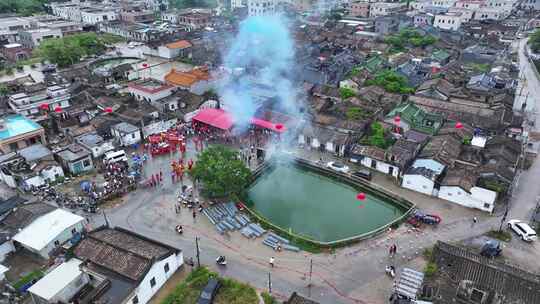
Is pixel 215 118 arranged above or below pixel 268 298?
above

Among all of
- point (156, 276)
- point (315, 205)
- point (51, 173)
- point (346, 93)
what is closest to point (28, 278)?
point (156, 276)

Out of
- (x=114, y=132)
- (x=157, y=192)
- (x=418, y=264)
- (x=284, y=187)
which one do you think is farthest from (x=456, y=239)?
(x=114, y=132)

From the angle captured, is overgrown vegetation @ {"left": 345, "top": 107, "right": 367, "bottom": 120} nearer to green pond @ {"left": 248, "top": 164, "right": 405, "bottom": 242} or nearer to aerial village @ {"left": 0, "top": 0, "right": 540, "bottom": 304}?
aerial village @ {"left": 0, "top": 0, "right": 540, "bottom": 304}

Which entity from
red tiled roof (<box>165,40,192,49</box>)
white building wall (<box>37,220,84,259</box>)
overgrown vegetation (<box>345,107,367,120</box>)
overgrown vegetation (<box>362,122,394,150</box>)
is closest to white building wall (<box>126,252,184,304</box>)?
white building wall (<box>37,220,84,259</box>)

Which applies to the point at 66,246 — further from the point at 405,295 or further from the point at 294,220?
the point at 405,295

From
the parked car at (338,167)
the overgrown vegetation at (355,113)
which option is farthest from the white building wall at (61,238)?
the overgrown vegetation at (355,113)

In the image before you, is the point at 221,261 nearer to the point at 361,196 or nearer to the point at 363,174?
the point at 361,196
